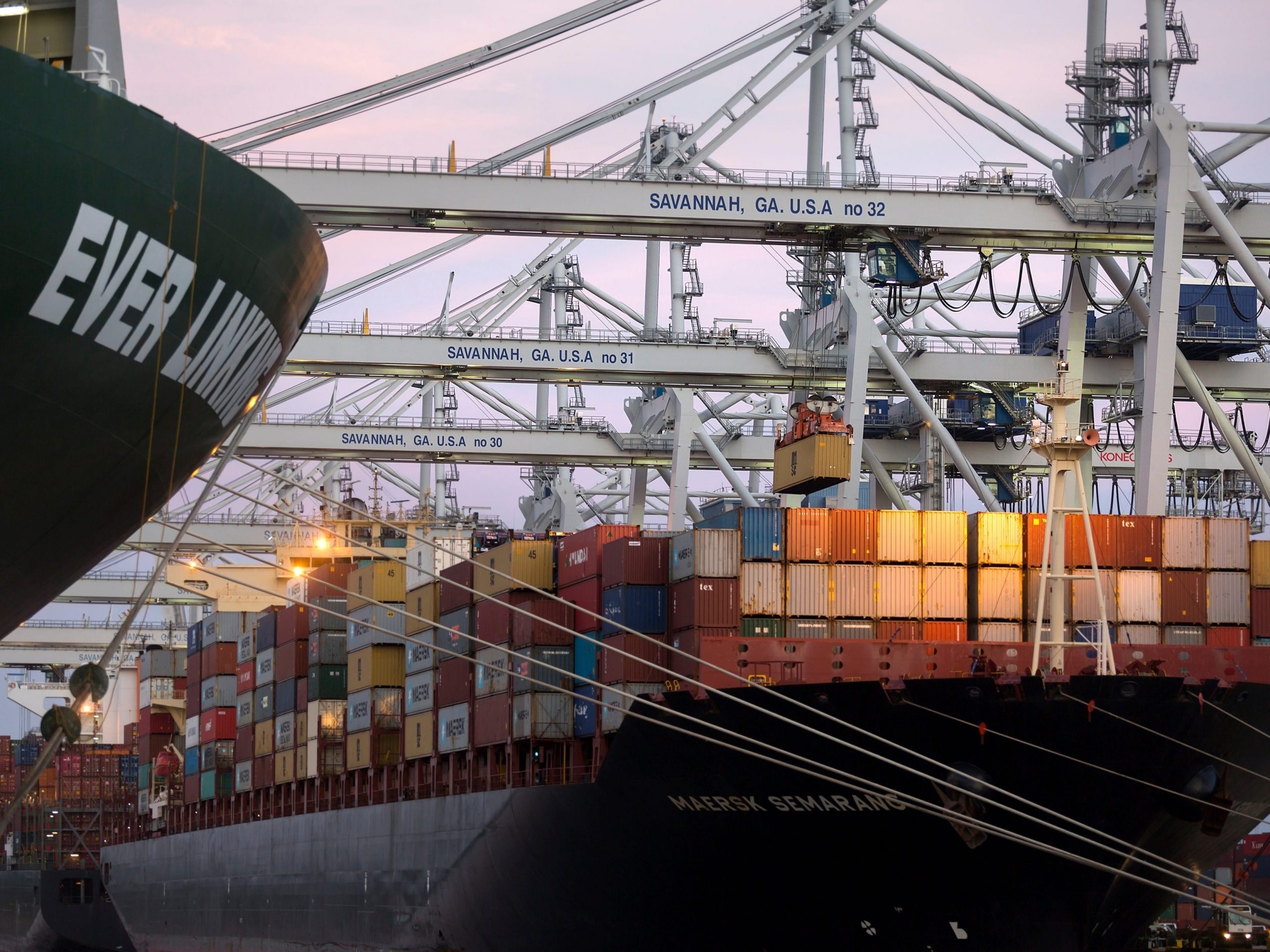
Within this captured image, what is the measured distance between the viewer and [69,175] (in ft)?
34.1

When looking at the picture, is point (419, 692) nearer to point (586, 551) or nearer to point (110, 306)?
point (586, 551)

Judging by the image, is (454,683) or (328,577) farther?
(328,577)

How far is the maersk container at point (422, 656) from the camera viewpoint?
35.8 metres

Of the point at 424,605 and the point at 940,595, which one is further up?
the point at 940,595

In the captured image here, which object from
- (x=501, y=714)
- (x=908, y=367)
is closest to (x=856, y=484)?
(x=908, y=367)

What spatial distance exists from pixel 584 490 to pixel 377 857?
113 ft

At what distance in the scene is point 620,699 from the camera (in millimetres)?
28672

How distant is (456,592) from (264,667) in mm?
12166

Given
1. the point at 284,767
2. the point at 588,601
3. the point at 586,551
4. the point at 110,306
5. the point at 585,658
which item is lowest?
the point at 284,767

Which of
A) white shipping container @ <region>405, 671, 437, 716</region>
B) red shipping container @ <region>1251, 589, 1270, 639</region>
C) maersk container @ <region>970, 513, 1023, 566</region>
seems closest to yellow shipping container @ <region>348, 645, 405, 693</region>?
white shipping container @ <region>405, 671, 437, 716</region>

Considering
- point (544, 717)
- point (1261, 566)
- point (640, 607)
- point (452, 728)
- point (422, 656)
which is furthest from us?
point (422, 656)

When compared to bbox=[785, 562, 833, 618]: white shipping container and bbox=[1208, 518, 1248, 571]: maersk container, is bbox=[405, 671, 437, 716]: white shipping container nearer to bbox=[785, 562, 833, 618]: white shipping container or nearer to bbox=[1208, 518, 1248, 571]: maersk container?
bbox=[785, 562, 833, 618]: white shipping container

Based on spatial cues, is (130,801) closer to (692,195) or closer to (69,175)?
(692,195)

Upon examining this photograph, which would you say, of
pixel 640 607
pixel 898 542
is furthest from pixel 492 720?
pixel 898 542
